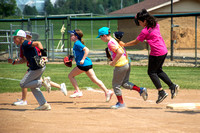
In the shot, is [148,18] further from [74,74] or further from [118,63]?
[74,74]

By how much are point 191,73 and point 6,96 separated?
25.2ft

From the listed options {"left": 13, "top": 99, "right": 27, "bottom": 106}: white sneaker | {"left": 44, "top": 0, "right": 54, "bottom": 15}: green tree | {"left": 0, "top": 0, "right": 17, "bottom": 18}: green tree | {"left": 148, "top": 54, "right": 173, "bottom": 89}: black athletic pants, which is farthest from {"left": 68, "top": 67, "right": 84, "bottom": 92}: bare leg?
{"left": 44, "top": 0, "right": 54, "bottom": 15}: green tree

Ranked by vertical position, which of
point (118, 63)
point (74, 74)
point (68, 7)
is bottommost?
point (74, 74)

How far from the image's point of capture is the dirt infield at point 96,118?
5.19 metres

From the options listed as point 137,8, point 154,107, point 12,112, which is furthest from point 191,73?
point 137,8

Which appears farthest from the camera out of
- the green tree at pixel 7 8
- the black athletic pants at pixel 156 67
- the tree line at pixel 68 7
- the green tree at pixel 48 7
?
the green tree at pixel 48 7

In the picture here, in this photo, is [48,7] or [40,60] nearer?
[40,60]

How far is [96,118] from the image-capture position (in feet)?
19.6

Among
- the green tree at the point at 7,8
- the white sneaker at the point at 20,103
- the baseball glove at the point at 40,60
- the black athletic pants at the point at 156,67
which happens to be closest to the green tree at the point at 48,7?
the green tree at the point at 7,8

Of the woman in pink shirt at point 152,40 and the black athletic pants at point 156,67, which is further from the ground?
the woman in pink shirt at point 152,40

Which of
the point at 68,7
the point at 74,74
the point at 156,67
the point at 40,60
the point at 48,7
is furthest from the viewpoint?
the point at 68,7

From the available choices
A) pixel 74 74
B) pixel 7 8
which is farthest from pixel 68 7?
pixel 74 74

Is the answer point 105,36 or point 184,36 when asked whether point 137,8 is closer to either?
point 184,36

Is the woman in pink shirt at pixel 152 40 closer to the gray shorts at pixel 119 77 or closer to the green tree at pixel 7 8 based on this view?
the gray shorts at pixel 119 77
